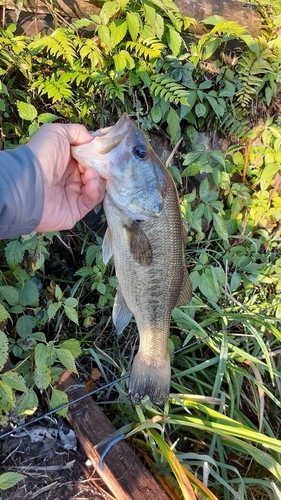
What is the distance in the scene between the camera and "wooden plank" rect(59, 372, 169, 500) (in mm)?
1871

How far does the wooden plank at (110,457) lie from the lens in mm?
1871

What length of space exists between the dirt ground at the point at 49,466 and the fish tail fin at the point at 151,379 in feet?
2.05

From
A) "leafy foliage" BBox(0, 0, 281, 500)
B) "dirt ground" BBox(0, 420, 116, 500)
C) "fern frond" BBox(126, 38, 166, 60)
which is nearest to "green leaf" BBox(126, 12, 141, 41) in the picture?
"leafy foliage" BBox(0, 0, 281, 500)

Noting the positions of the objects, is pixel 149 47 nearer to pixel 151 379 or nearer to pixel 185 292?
pixel 185 292

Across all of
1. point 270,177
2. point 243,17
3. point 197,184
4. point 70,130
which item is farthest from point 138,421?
point 243,17

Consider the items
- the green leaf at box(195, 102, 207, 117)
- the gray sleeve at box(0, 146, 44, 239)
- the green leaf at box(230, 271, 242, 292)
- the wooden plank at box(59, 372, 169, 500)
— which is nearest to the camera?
the gray sleeve at box(0, 146, 44, 239)

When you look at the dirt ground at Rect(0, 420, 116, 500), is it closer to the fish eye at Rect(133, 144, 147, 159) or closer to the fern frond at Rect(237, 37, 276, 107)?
the fish eye at Rect(133, 144, 147, 159)

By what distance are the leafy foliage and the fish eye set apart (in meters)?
0.76

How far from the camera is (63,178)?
1705mm

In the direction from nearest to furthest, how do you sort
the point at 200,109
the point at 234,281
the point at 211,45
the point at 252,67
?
the point at 211,45
the point at 200,109
the point at 252,67
the point at 234,281

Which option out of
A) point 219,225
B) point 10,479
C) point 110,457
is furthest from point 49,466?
point 219,225

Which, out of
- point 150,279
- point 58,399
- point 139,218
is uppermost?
point 139,218

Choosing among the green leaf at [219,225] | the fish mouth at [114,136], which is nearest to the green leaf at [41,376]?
the fish mouth at [114,136]

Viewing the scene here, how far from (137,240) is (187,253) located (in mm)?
1607
